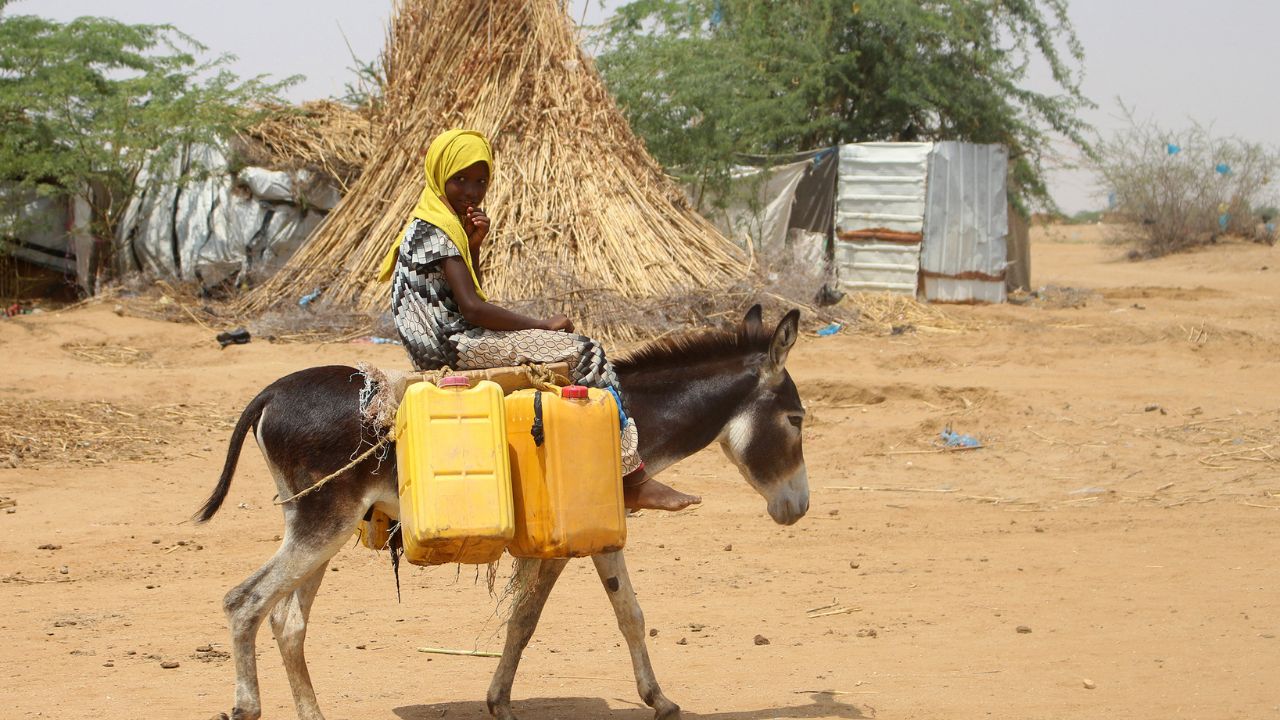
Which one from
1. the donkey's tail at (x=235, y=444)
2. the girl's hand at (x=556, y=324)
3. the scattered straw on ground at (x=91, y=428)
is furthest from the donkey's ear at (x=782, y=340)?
the scattered straw on ground at (x=91, y=428)

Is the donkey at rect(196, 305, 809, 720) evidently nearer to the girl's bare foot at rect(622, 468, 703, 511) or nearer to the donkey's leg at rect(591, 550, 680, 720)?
the donkey's leg at rect(591, 550, 680, 720)

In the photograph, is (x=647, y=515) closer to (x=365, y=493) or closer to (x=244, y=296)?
(x=365, y=493)

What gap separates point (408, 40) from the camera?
1378 centimetres

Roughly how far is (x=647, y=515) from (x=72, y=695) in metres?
4.06

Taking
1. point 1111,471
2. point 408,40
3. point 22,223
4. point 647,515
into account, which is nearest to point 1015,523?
point 1111,471

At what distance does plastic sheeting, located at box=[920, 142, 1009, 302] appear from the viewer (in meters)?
16.5

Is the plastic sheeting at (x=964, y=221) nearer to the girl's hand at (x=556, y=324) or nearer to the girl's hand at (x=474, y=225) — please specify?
the girl's hand at (x=556, y=324)

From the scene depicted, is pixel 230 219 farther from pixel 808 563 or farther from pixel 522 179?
Result: pixel 808 563

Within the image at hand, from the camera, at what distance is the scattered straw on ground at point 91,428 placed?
340 inches

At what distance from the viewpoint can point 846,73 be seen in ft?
58.7

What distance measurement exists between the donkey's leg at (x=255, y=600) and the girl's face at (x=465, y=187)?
1.21 metres

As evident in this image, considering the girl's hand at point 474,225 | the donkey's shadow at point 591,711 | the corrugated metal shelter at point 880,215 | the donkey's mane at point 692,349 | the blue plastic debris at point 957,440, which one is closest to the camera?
the girl's hand at point 474,225

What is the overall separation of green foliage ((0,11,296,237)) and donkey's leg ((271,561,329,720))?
10.7m

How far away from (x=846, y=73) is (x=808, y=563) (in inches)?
482
